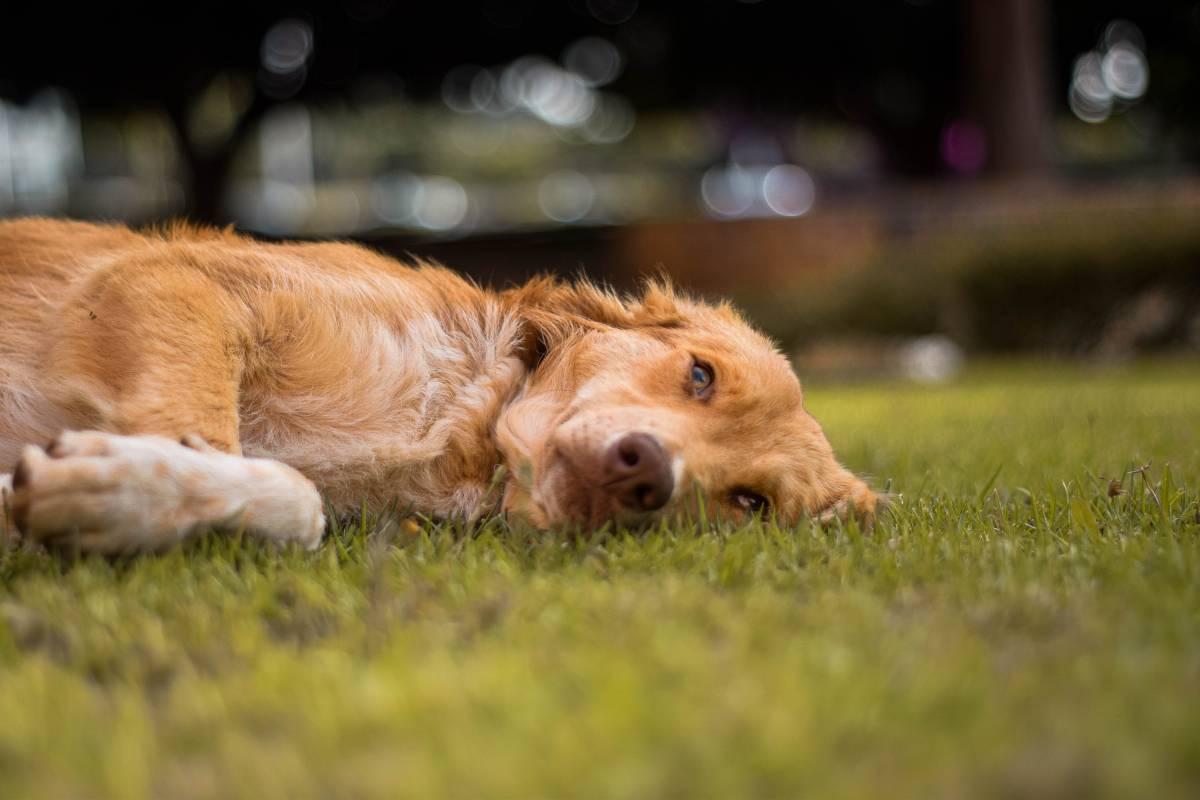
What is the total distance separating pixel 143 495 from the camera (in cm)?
235

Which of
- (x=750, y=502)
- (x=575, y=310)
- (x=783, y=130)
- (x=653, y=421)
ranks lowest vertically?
(x=750, y=502)

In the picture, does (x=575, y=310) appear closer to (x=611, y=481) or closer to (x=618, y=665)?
(x=611, y=481)

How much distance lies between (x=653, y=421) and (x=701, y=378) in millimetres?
438

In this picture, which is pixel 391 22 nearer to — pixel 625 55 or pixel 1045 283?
pixel 625 55

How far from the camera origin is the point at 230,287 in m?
3.25

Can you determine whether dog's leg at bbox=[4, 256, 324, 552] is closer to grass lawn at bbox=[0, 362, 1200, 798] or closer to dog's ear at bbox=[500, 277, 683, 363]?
grass lawn at bbox=[0, 362, 1200, 798]

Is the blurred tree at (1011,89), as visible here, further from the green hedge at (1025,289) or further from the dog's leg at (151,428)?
the dog's leg at (151,428)

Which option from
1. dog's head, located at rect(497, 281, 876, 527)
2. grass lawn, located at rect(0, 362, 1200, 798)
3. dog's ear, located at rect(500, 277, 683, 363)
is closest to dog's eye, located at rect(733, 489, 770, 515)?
dog's head, located at rect(497, 281, 876, 527)

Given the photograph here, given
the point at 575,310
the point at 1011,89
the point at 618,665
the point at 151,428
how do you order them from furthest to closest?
the point at 1011,89 < the point at 575,310 < the point at 151,428 < the point at 618,665

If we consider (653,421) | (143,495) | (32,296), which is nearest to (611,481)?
(653,421)

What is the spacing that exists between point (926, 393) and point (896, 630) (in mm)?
7391

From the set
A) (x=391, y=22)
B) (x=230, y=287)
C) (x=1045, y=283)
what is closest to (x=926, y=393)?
(x=1045, y=283)

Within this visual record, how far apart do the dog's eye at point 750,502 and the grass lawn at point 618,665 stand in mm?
319

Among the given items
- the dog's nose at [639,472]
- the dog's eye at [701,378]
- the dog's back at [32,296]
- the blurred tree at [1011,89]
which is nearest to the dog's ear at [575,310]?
the dog's eye at [701,378]
